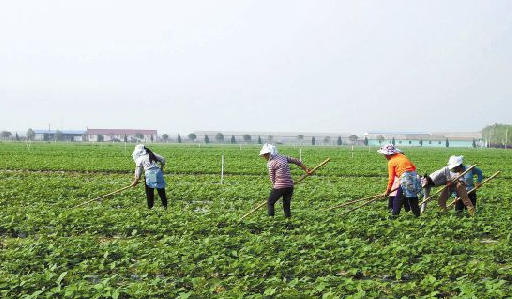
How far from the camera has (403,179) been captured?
10383 millimetres

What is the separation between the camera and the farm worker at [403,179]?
408 inches

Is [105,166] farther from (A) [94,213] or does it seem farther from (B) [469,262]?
(B) [469,262]

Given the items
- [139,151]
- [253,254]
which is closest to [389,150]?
[253,254]

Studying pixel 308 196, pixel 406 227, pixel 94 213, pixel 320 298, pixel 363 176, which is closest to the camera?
pixel 320 298

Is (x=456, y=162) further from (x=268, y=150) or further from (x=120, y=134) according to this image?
(x=120, y=134)

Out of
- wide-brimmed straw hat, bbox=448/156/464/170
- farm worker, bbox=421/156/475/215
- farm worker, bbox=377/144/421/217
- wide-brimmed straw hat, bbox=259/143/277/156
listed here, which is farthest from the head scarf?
wide-brimmed straw hat, bbox=448/156/464/170

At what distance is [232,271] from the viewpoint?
7023mm

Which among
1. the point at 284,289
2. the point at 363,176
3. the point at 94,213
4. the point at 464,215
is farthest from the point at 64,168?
the point at 284,289

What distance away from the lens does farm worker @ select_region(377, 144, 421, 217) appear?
408 inches

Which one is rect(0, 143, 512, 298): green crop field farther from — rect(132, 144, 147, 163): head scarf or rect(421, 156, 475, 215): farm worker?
rect(132, 144, 147, 163): head scarf

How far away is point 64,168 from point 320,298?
2307 centimetres

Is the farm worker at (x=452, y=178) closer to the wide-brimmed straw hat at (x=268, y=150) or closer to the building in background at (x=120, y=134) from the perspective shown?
the wide-brimmed straw hat at (x=268, y=150)

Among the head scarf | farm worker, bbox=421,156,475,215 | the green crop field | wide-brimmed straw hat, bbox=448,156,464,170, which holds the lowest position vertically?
the green crop field

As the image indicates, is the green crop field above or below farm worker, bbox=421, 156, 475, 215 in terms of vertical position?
below
